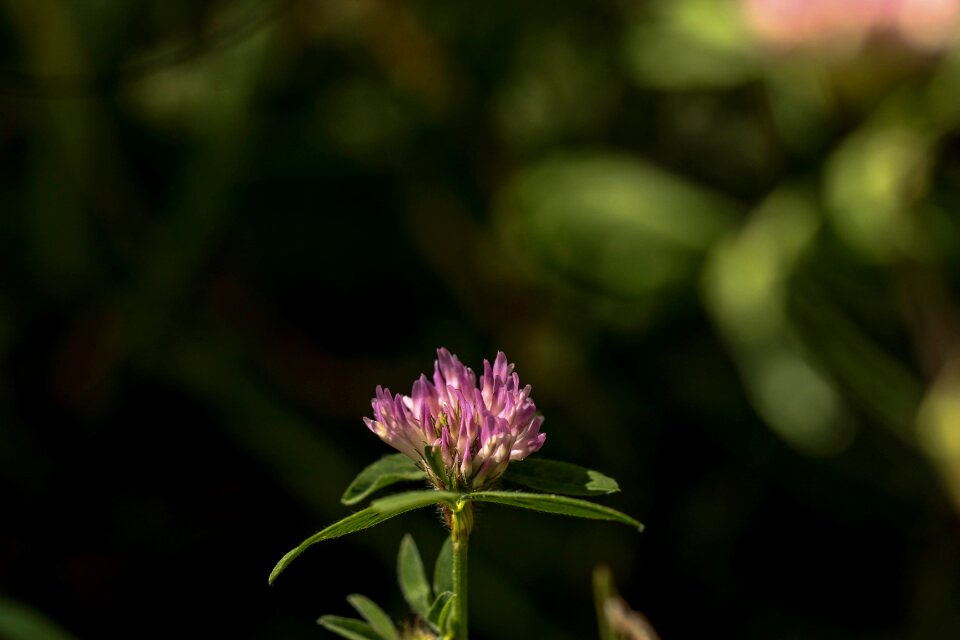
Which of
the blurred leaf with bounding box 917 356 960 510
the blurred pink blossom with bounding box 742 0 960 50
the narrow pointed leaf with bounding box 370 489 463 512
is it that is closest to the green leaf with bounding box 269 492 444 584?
the narrow pointed leaf with bounding box 370 489 463 512

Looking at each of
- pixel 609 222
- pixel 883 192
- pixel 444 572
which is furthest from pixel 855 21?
pixel 444 572

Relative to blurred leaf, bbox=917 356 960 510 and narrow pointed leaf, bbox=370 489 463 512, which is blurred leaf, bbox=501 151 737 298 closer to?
blurred leaf, bbox=917 356 960 510

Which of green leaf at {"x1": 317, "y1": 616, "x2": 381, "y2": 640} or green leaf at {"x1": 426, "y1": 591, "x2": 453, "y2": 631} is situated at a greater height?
green leaf at {"x1": 426, "y1": 591, "x2": 453, "y2": 631}

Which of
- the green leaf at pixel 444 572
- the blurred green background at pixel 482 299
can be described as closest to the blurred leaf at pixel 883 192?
the blurred green background at pixel 482 299

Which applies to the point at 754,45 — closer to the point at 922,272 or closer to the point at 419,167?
the point at 922,272

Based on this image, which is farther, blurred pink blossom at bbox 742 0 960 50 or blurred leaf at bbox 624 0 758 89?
blurred leaf at bbox 624 0 758 89

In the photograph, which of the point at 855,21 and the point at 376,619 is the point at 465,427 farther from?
the point at 855,21

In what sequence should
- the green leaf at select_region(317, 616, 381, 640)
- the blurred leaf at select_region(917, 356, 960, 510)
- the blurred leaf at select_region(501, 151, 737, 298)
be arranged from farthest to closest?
the blurred leaf at select_region(501, 151, 737, 298) → the blurred leaf at select_region(917, 356, 960, 510) → the green leaf at select_region(317, 616, 381, 640)
